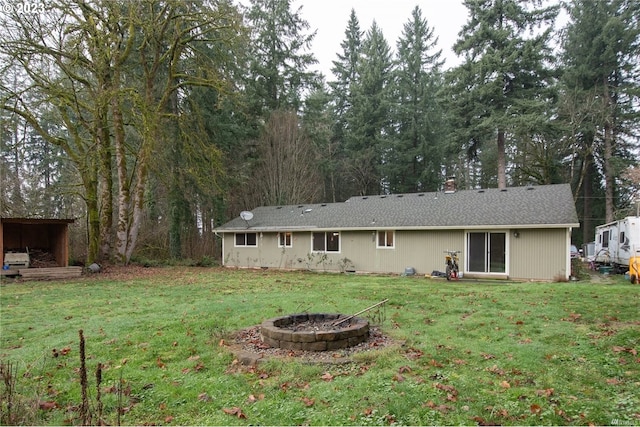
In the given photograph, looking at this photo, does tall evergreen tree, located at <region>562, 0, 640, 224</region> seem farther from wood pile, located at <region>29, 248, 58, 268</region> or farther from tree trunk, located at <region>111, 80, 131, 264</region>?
wood pile, located at <region>29, 248, 58, 268</region>

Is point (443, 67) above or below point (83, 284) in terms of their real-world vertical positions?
above

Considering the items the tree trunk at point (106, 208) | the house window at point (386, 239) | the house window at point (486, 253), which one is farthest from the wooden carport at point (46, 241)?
the house window at point (486, 253)

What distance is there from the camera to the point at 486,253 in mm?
13602

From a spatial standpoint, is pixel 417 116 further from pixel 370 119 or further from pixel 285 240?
pixel 285 240

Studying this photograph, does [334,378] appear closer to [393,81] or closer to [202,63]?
[202,63]

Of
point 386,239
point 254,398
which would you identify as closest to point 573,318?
point 254,398

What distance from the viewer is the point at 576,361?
4.36 metres

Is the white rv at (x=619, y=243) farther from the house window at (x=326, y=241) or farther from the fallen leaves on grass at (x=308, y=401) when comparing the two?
the fallen leaves on grass at (x=308, y=401)

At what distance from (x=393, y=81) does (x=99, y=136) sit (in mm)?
19458

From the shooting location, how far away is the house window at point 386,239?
15.3 meters

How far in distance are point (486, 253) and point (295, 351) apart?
10.8 meters

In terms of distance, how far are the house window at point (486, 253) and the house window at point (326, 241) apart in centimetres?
537

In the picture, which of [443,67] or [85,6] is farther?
[443,67]

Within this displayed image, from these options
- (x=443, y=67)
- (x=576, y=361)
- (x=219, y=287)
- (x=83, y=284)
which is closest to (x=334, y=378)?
(x=576, y=361)
